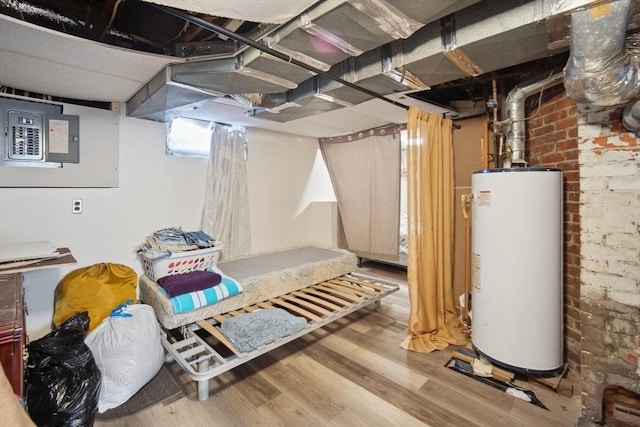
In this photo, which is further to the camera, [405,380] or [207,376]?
[405,380]

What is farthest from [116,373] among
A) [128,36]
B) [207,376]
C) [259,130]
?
[259,130]

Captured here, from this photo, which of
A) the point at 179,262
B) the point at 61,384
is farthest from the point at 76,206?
the point at 61,384

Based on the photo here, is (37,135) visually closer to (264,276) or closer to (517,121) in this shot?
(264,276)

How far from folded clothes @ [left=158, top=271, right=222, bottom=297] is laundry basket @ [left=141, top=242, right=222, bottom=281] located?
88mm

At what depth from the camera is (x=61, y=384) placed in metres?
1.48

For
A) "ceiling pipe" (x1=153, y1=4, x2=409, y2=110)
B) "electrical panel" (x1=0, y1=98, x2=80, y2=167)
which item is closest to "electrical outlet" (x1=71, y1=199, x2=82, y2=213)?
"electrical panel" (x1=0, y1=98, x2=80, y2=167)

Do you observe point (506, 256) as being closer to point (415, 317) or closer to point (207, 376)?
point (415, 317)

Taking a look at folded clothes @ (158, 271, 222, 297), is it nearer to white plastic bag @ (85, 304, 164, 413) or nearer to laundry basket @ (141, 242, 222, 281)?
laundry basket @ (141, 242, 222, 281)

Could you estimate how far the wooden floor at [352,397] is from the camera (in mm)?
1720

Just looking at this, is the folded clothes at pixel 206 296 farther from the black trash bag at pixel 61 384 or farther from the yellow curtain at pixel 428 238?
the yellow curtain at pixel 428 238

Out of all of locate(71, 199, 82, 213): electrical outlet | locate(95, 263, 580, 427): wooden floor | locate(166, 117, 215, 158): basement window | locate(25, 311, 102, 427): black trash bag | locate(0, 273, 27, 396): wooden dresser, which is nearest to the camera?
locate(0, 273, 27, 396): wooden dresser

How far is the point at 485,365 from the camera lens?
7.07 ft

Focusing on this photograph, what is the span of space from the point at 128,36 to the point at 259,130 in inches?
85.9

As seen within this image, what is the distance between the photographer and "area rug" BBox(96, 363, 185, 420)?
5.80ft
